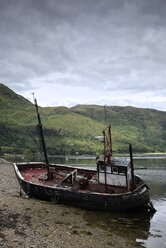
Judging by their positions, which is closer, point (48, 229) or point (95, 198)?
point (48, 229)

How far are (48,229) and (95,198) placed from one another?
10881 millimetres

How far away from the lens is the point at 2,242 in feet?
73.1

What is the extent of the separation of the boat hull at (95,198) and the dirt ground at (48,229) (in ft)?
5.94

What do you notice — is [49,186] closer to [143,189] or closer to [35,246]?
[143,189]

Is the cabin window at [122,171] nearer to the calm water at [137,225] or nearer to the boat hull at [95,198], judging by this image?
the boat hull at [95,198]

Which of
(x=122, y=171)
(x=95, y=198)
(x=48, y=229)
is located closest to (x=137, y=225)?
(x=95, y=198)

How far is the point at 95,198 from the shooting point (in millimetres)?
37438

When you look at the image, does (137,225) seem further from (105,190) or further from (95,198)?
(105,190)

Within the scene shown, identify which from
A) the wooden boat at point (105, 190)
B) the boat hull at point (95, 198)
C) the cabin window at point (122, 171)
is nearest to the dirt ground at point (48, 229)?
the boat hull at point (95, 198)

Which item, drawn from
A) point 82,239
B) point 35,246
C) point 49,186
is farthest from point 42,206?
point 35,246

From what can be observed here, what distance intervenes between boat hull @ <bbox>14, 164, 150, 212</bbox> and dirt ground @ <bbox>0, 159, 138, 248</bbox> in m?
1.81

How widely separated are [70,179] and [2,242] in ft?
64.1

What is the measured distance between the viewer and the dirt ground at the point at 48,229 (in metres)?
23.9

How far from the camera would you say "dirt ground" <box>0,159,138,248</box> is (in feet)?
78.4
